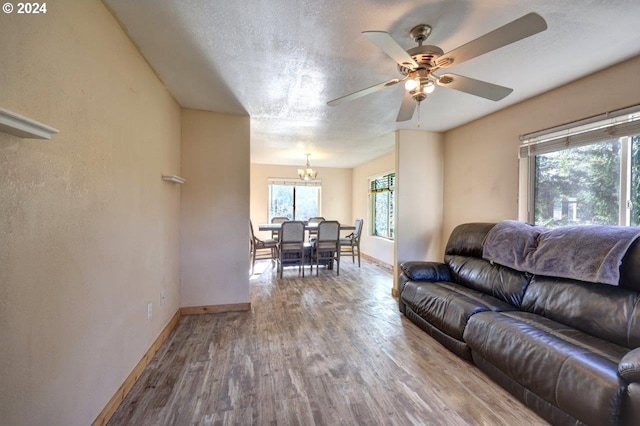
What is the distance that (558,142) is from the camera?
240 centimetres

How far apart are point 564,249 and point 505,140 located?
1422 millimetres

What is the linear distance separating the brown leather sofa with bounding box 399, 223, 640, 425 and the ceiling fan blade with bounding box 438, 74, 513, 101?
130 cm

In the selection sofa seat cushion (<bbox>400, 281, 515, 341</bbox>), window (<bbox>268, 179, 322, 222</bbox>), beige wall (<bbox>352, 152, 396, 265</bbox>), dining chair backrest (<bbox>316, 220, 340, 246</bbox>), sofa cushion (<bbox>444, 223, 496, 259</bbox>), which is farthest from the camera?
window (<bbox>268, 179, 322, 222</bbox>)

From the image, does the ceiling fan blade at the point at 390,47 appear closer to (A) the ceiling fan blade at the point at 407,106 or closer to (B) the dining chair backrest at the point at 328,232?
(A) the ceiling fan blade at the point at 407,106

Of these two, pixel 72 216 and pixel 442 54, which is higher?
pixel 442 54

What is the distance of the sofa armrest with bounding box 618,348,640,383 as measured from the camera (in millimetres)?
1184

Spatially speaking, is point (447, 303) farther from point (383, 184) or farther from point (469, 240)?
point (383, 184)

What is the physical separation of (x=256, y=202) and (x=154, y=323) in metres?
4.55

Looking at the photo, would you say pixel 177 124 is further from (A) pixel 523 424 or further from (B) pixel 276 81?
(A) pixel 523 424

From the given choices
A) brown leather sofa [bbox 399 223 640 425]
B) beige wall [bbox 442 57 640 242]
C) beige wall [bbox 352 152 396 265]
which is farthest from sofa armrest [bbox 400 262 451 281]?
beige wall [bbox 352 152 396 265]

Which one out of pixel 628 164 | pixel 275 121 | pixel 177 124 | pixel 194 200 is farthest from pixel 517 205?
pixel 177 124

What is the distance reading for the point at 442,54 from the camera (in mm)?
1562

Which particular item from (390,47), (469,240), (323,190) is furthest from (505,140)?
(323,190)

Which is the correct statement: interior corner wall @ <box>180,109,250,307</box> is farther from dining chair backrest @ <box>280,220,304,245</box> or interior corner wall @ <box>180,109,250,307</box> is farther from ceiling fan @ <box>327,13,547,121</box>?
ceiling fan @ <box>327,13,547,121</box>
